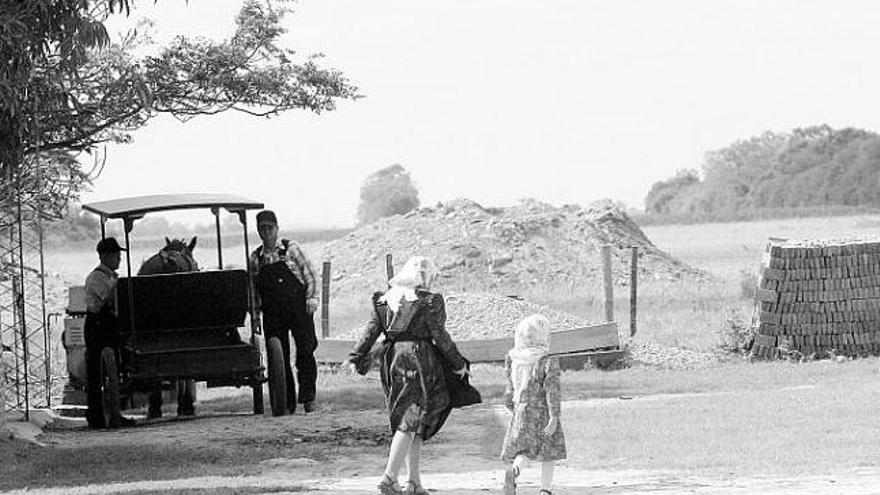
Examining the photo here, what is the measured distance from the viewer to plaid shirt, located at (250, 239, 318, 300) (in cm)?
1870

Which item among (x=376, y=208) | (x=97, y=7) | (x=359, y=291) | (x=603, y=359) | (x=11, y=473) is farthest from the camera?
(x=376, y=208)

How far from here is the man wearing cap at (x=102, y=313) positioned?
1816cm

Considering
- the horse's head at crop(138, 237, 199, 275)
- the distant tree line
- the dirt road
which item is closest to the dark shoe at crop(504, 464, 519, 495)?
the dirt road

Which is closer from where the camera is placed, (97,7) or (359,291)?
(97,7)

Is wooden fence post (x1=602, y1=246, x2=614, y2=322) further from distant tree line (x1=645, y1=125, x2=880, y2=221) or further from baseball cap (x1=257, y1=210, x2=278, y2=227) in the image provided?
distant tree line (x1=645, y1=125, x2=880, y2=221)

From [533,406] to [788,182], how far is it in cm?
10613

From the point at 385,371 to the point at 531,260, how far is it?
3409 centimetres

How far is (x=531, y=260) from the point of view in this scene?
46.4 metres

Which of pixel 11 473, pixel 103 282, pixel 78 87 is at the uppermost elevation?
pixel 78 87

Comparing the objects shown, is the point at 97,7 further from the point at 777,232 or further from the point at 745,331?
the point at 777,232

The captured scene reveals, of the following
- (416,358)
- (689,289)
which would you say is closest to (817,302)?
(416,358)

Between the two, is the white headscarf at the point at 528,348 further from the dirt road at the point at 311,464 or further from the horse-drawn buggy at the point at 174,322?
the horse-drawn buggy at the point at 174,322

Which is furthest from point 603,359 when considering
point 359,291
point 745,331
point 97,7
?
point 359,291

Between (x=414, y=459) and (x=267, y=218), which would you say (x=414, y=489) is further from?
(x=267, y=218)
